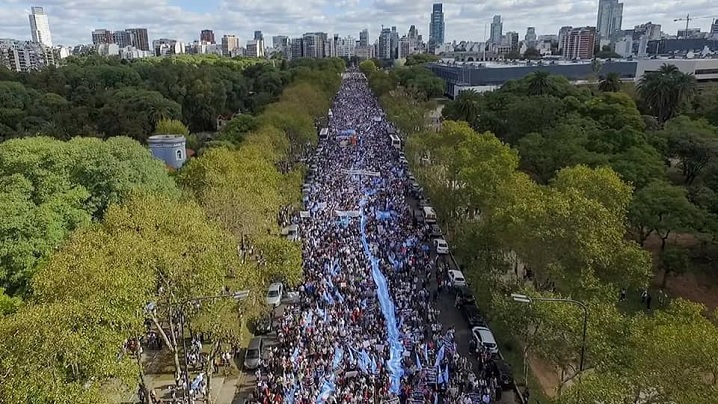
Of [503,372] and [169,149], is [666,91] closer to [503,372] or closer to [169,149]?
[503,372]

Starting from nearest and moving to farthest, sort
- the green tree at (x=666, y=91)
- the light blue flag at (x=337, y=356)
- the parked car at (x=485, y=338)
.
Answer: the light blue flag at (x=337, y=356), the parked car at (x=485, y=338), the green tree at (x=666, y=91)

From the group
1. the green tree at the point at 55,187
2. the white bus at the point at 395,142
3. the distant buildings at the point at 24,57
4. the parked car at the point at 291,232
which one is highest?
the distant buildings at the point at 24,57

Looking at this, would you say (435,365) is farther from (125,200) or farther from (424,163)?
(424,163)

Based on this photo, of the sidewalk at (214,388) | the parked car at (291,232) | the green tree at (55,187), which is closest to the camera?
the sidewalk at (214,388)

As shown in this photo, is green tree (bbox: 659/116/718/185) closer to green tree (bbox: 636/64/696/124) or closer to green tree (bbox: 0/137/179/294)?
green tree (bbox: 636/64/696/124)

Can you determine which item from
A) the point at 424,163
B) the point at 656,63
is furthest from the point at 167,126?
the point at 656,63

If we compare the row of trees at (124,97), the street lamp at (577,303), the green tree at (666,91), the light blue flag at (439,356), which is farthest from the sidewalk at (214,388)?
the green tree at (666,91)

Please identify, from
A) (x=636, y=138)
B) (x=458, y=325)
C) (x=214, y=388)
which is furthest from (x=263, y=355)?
(x=636, y=138)

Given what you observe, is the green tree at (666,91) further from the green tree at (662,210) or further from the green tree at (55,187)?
the green tree at (55,187)
